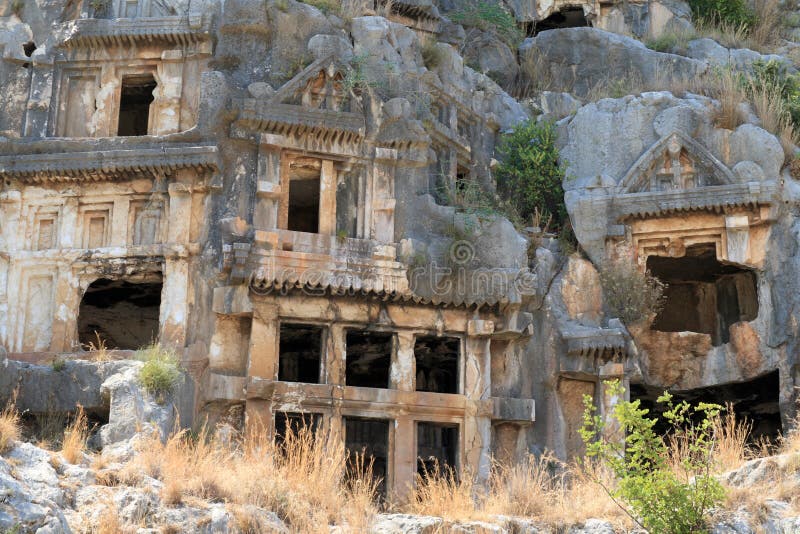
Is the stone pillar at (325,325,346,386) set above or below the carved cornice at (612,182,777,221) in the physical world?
below

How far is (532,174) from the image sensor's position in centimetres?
2470

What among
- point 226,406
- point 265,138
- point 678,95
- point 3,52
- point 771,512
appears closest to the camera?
point 771,512

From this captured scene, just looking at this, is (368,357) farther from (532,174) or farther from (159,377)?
(159,377)

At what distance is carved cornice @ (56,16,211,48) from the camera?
23141 mm

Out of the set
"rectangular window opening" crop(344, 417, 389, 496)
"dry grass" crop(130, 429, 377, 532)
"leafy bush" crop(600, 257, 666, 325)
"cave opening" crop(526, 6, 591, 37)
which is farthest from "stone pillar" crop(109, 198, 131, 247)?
"cave opening" crop(526, 6, 591, 37)

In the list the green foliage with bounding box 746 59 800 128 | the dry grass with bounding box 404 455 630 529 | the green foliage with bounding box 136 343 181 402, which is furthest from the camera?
the green foliage with bounding box 746 59 800 128

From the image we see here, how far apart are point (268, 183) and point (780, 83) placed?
1139cm

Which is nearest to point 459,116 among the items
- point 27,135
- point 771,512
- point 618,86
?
point 618,86

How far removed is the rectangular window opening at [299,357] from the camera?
2447 centimetres

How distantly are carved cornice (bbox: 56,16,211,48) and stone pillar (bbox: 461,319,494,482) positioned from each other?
24.7 feet

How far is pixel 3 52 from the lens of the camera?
2345 cm

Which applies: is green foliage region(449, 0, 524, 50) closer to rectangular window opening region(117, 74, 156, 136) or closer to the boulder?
the boulder

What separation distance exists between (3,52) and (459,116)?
890 cm

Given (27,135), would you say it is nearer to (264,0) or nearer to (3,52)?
(3,52)
